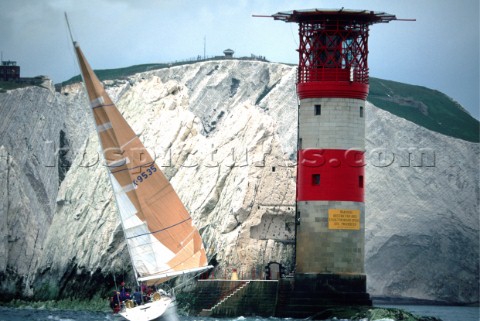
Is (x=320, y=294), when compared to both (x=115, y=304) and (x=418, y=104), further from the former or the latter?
(x=418, y=104)

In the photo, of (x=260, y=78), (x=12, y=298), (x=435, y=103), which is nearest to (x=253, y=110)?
(x=12, y=298)

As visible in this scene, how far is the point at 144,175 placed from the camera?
63.2 m

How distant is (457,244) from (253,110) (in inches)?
952

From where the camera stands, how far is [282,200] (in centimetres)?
7656

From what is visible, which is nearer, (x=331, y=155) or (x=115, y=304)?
(x=115, y=304)

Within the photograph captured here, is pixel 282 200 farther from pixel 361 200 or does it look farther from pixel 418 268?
pixel 418 268

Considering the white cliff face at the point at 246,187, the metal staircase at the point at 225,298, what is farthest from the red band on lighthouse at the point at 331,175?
the white cliff face at the point at 246,187

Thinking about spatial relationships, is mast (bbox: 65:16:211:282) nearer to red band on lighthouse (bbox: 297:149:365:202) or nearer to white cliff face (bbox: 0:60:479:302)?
red band on lighthouse (bbox: 297:149:365:202)

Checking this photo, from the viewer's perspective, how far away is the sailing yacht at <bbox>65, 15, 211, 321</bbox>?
2462 inches

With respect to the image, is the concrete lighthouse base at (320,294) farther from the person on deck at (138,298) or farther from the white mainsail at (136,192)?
the person on deck at (138,298)

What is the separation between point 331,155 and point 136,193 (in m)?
9.68

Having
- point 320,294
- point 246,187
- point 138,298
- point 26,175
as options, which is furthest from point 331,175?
point 26,175

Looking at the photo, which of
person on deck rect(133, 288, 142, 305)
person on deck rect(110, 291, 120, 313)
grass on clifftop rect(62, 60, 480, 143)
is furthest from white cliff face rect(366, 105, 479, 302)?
person on deck rect(133, 288, 142, 305)

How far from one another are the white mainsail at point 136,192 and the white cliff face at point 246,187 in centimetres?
1150
